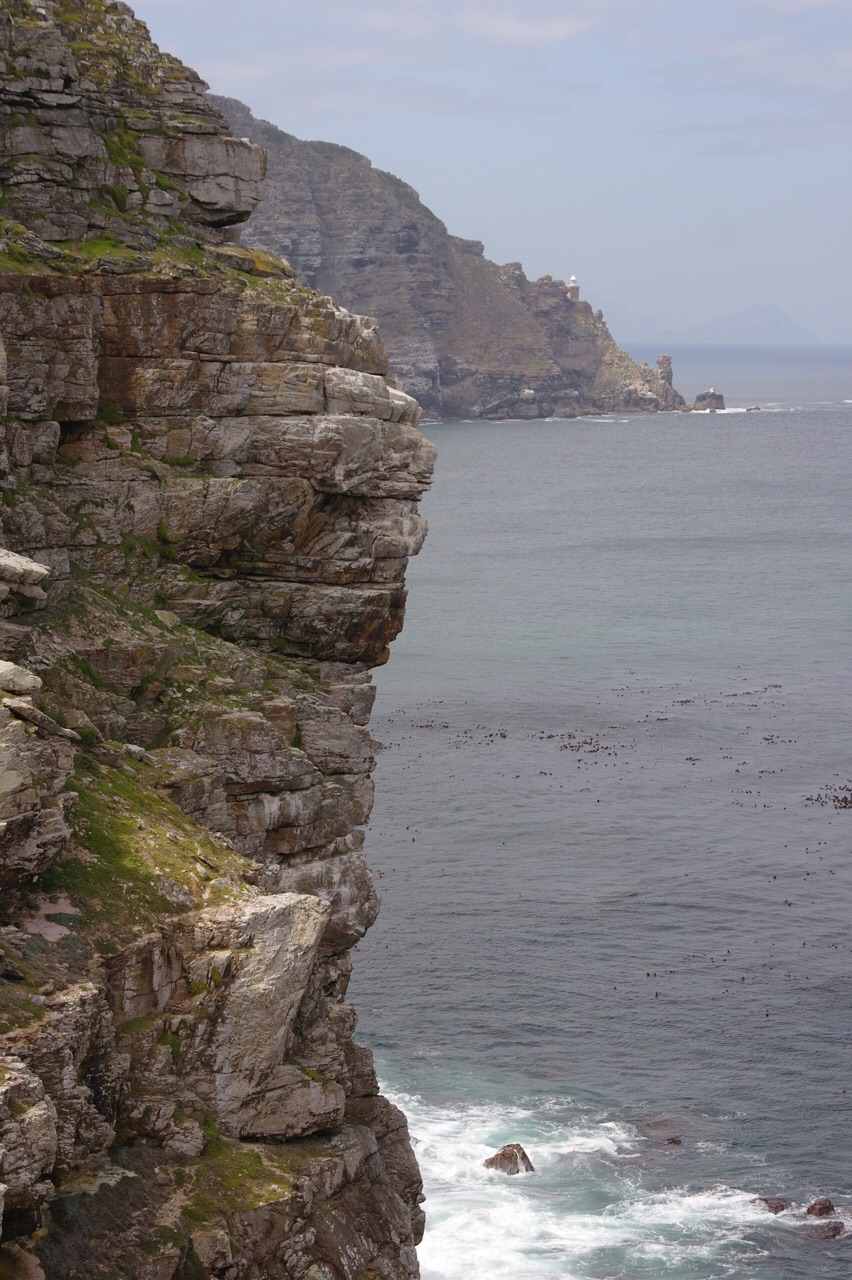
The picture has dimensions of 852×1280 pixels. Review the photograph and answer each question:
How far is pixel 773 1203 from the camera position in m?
53.6

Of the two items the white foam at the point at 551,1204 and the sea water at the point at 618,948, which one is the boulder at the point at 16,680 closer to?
the white foam at the point at 551,1204

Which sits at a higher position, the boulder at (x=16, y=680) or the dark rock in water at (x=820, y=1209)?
the boulder at (x=16, y=680)

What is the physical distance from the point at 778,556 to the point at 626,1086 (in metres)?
125

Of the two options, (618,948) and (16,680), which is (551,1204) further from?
(16,680)

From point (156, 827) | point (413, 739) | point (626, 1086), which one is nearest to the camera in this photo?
point (156, 827)

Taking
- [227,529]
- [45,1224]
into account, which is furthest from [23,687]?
[227,529]

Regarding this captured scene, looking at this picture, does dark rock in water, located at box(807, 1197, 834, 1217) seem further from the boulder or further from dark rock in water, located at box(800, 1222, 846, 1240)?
the boulder

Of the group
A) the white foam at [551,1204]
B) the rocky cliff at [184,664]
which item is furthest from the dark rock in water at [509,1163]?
the rocky cliff at [184,664]

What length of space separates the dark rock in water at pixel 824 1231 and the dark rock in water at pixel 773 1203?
1135 millimetres

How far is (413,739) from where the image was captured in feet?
347

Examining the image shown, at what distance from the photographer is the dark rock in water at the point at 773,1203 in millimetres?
53406

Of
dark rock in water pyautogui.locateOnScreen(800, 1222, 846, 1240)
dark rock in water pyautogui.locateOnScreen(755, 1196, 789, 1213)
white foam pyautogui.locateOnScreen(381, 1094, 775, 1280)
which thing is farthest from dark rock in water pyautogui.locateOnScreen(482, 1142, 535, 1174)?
dark rock in water pyautogui.locateOnScreen(800, 1222, 846, 1240)

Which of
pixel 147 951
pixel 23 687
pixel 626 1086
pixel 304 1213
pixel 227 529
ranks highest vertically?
pixel 227 529

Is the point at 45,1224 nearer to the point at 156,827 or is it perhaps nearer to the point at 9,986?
the point at 9,986
